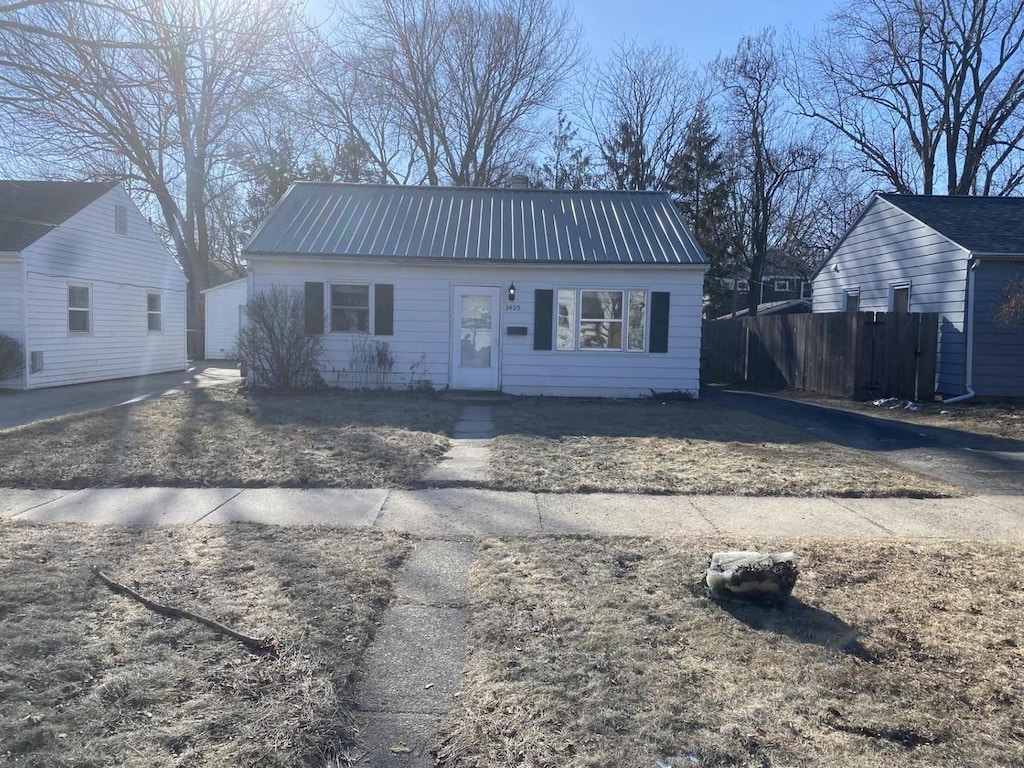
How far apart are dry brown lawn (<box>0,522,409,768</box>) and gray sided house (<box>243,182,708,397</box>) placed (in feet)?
32.9

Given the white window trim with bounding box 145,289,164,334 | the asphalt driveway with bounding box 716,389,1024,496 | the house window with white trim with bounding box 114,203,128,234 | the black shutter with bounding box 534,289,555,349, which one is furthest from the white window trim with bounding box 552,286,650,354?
the white window trim with bounding box 145,289,164,334

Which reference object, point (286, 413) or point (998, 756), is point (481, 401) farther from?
point (998, 756)

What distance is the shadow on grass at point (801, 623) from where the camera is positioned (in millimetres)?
3676

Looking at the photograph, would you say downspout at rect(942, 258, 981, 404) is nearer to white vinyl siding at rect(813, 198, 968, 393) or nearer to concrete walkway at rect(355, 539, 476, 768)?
white vinyl siding at rect(813, 198, 968, 393)

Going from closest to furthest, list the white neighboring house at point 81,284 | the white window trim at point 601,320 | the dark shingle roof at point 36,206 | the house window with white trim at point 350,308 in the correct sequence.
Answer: the white window trim at point 601,320
the house window with white trim at point 350,308
the white neighboring house at point 81,284
the dark shingle roof at point 36,206

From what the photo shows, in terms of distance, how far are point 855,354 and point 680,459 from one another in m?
9.31

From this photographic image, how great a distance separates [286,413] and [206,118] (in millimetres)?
7213

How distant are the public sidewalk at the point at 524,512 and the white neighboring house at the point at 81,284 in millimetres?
10636

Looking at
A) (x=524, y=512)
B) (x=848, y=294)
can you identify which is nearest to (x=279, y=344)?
(x=524, y=512)

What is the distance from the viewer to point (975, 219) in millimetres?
16828

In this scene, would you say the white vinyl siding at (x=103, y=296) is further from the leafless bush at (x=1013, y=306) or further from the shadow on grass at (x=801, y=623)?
the leafless bush at (x=1013, y=306)

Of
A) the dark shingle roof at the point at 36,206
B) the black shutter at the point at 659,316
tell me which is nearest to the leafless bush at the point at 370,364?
the black shutter at the point at 659,316

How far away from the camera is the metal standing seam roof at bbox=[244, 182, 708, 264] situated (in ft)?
49.3

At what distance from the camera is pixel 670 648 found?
12.0 feet
